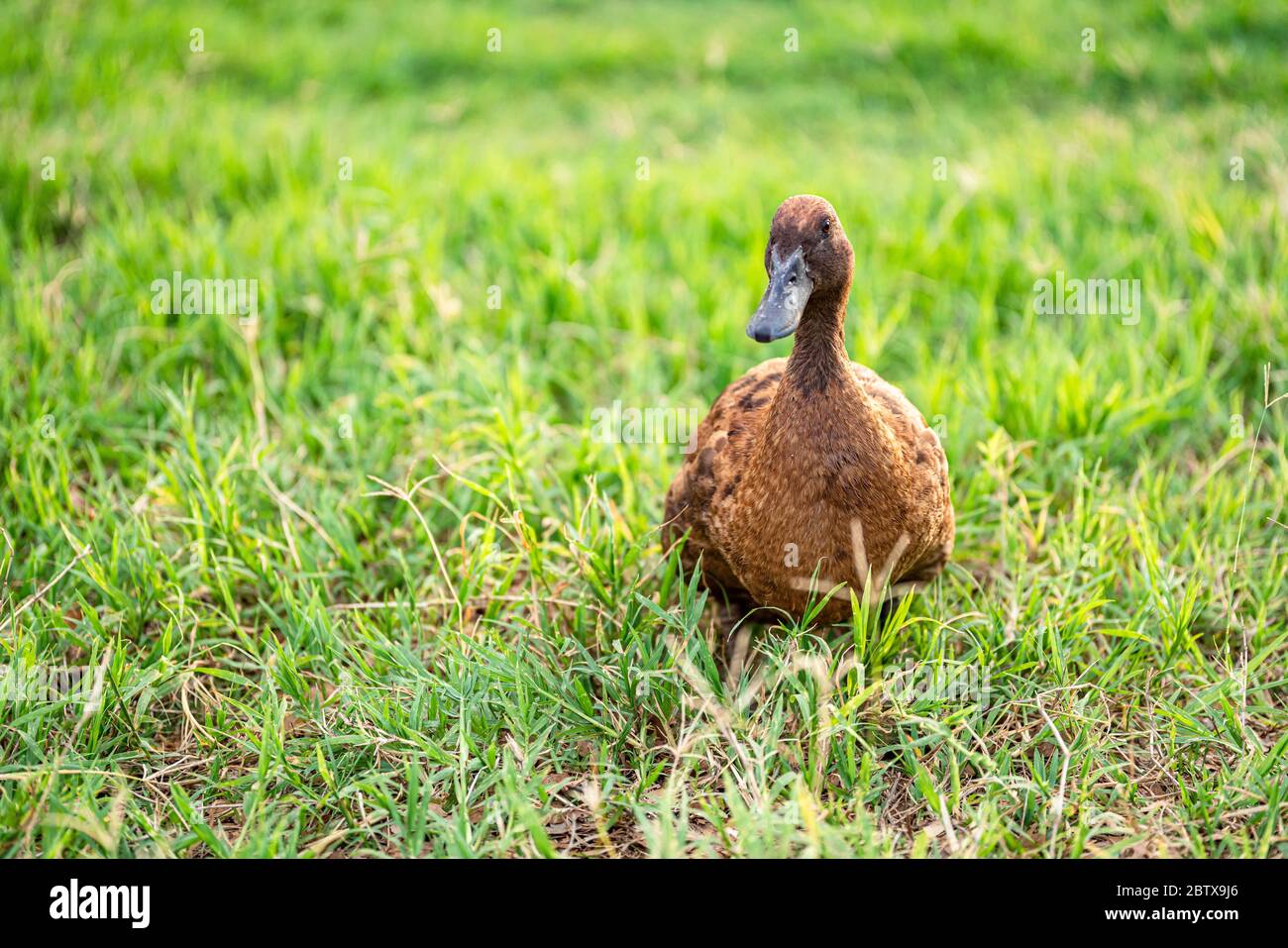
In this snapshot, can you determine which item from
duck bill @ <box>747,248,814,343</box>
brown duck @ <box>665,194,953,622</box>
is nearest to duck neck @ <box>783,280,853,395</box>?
brown duck @ <box>665,194,953,622</box>

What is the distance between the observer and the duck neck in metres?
2.63

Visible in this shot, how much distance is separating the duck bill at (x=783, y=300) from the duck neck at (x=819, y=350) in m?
0.11

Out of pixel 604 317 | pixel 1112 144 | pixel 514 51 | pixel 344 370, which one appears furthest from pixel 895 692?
pixel 514 51

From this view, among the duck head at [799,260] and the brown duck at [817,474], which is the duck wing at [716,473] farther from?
the duck head at [799,260]

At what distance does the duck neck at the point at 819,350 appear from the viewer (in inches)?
104

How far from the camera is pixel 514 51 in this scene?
6.66 m

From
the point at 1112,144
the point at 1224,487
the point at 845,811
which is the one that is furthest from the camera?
the point at 1112,144

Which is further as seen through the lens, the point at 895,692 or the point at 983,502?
the point at 983,502

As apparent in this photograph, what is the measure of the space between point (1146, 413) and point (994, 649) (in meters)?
1.42

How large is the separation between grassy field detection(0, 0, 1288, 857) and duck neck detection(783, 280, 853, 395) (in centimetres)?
65

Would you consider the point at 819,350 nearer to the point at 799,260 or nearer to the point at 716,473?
the point at 799,260

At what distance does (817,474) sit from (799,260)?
21.4 inches

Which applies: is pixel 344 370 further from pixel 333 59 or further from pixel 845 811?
pixel 333 59

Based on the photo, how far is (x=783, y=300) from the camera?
247 centimetres
